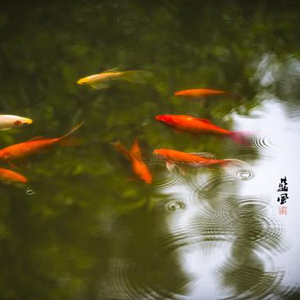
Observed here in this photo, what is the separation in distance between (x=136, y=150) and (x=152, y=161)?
9 cm

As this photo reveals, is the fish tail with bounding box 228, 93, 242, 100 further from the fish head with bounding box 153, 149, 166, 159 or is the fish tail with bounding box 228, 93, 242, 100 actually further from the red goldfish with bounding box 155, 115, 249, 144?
the fish head with bounding box 153, 149, 166, 159

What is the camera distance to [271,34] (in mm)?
2748

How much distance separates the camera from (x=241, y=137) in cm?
213

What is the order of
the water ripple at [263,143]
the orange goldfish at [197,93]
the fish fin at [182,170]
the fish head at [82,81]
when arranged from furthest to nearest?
the fish head at [82,81] → the orange goldfish at [197,93] → the water ripple at [263,143] → the fish fin at [182,170]

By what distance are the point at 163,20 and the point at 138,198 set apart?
1362 millimetres

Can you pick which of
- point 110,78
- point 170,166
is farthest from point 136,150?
point 110,78

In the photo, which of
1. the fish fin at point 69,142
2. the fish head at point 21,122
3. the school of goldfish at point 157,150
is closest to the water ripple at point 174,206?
the school of goldfish at point 157,150

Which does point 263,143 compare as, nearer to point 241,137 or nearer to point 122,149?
point 241,137

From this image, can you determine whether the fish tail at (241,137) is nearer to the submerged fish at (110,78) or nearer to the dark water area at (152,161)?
the dark water area at (152,161)

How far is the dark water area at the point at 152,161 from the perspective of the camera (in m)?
1.68

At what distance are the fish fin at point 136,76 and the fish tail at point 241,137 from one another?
56cm

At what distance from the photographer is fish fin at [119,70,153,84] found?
244 cm

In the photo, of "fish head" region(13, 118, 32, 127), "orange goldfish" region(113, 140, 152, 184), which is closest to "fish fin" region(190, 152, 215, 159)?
"orange goldfish" region(113, 140, 152, 184)

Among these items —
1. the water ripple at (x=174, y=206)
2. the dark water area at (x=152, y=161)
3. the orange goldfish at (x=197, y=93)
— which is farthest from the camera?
the orange goldfish at (x=197, y=93)
